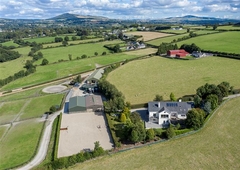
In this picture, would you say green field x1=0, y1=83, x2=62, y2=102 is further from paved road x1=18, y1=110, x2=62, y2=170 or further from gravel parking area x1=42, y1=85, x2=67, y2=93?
paved road x1=18, y1=110, x2=62, y2=170

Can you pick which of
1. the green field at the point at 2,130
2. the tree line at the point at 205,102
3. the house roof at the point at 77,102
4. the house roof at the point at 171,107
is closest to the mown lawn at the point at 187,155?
the tree line at the point at 205,102

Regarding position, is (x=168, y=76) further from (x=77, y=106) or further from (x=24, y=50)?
(x=24, y=50)

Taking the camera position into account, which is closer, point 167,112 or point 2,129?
point 167,112

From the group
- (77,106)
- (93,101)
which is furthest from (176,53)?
(77,106)

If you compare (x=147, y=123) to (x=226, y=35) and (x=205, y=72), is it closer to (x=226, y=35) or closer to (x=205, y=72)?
(x=205, y=72)

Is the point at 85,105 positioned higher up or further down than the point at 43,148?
higher up

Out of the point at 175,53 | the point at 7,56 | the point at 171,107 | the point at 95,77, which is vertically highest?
the point at 175,53
